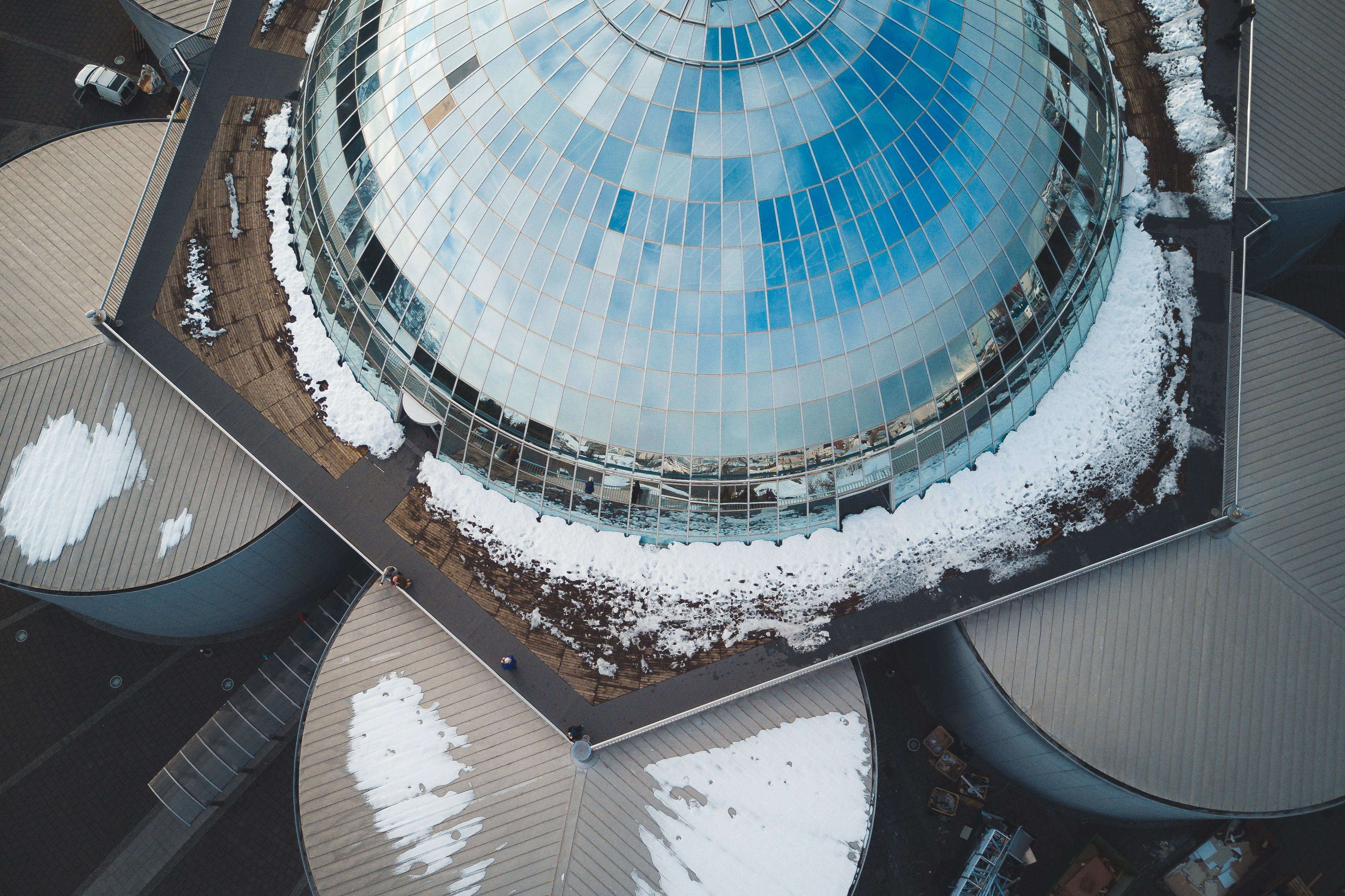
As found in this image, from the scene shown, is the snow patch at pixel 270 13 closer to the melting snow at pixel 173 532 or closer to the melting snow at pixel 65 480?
the melting snow at pixel 65 480

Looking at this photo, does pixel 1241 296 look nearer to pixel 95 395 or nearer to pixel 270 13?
pixel 270 13

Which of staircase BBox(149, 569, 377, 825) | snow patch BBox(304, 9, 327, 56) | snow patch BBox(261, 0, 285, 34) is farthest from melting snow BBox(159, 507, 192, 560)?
snow patch BBox(261, 0, 285, 34)

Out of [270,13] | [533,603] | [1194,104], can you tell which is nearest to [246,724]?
[533,603]

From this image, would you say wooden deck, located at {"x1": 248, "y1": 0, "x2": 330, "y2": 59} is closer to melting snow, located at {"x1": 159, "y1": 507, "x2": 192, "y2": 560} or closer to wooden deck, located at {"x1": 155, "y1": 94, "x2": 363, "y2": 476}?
wooden deck, located at {"x1": 155, "y1": 94, "x2": 363, "y2": 476}

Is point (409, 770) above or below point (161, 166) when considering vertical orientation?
below

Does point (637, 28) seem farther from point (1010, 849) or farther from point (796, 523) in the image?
point (1010, 849)

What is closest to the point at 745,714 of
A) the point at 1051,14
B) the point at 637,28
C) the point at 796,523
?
the point at 796,523
